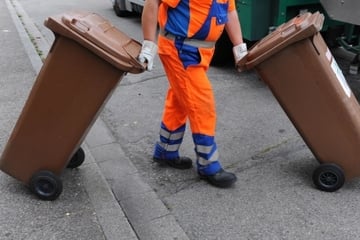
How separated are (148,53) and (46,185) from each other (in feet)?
3.51

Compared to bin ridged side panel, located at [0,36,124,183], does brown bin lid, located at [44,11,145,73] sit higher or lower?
higher

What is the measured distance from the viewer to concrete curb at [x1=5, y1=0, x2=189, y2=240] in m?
2.99

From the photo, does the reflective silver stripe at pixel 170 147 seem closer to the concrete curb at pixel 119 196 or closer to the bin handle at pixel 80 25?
the concrete curb at pixel 119 196

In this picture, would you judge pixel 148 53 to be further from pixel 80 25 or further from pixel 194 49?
pixel 80 25

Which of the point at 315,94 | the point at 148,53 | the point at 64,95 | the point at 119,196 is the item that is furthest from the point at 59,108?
the point at 315,94

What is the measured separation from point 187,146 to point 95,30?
4.84 ft

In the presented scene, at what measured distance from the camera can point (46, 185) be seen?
3215 millimetres

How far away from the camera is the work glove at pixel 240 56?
3.26m

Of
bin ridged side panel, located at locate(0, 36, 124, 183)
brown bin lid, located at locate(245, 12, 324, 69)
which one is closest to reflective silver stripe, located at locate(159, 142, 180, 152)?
bin ridged side panel, located at locate(0, 36, 124, 183)

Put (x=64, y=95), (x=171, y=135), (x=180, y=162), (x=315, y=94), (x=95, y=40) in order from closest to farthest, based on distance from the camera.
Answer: (x=95, y=40), (x=64, y=95), (x=315, y=94), (x=171, y=135), (x=180, y=162)

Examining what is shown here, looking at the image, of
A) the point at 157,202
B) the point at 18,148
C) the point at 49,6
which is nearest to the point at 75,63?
the point at 18,148

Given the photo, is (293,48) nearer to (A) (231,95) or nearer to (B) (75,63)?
(B) (75,63)

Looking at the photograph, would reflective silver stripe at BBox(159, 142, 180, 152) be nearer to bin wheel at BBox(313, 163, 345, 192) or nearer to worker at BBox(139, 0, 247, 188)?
worker at BBox(139, 0, 247, 188)

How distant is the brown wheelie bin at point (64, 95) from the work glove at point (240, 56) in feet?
2.18
